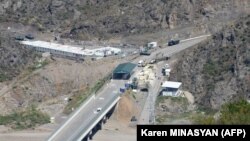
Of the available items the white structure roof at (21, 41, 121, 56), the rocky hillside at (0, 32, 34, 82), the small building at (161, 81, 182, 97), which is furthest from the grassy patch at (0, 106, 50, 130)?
the white structure roof at (21, 41, 121, 56)

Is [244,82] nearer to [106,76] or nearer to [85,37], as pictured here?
[106,76]

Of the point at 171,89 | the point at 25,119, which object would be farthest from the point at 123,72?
the point at 25,119

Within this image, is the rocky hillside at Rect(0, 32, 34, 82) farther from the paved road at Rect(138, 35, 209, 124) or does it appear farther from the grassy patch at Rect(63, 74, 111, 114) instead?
the paved road at Rect(138, 35, 209, 124)

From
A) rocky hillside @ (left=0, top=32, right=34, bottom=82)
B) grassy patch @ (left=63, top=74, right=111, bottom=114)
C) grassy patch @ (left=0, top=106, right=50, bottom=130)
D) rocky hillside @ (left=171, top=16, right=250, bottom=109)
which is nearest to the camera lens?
grassy patch @ (left=0, top=106, right=50, bottom=130)

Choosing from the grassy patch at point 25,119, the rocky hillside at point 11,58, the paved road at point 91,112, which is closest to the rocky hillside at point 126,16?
the rocky hillside at point 11,58

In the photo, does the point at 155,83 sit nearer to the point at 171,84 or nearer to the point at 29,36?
the point at 171,84

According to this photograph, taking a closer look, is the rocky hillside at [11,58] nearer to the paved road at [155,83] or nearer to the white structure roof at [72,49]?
the white structure roof at [72,49]
